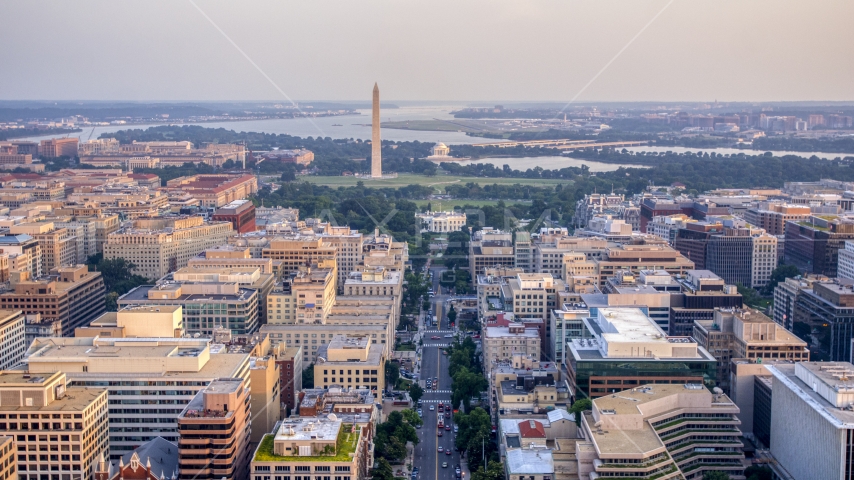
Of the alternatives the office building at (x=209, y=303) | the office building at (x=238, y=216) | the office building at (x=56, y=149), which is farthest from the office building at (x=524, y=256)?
the office building at (x=56, y=149)

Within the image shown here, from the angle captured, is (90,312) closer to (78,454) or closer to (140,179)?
(78,454)

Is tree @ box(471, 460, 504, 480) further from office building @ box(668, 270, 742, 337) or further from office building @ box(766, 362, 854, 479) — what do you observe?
office building @ box(668, 270, 742, 337)

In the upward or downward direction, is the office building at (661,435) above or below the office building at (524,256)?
below

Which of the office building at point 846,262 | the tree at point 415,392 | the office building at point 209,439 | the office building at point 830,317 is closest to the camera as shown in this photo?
the office building at point 209,439

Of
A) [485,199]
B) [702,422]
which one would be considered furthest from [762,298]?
[485,199]

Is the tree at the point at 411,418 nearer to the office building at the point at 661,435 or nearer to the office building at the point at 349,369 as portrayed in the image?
the office building at the point at 349,369

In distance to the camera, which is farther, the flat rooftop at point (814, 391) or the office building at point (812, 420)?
the flat rooftop at point (814, 391)

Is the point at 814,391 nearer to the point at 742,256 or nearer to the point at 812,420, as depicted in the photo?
the point at 812,420

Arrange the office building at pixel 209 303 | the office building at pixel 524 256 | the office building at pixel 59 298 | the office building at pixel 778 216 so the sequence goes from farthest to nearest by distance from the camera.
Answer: the office building at pixel 778 216, the office building at pixel 524 256, the office building at pixel 59 298, the office building at pixel 209 303
